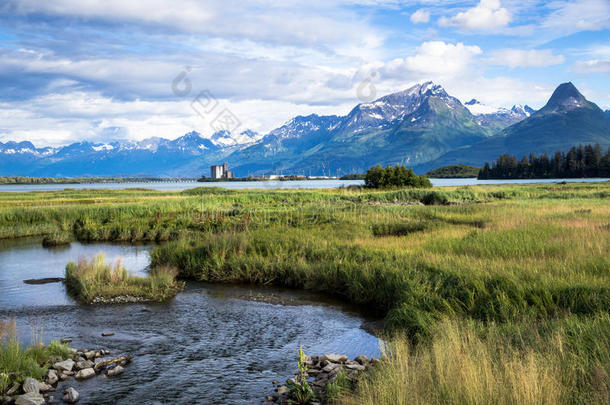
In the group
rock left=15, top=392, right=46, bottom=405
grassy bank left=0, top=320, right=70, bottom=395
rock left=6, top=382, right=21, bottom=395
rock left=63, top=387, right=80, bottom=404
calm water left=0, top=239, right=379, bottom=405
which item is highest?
grassy bank left=0, top=320, right=70, bottom=395

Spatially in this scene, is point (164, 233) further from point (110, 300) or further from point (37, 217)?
point (110, 300)

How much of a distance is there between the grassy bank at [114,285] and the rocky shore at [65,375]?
600cm

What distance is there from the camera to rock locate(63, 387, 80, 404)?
9.09 m

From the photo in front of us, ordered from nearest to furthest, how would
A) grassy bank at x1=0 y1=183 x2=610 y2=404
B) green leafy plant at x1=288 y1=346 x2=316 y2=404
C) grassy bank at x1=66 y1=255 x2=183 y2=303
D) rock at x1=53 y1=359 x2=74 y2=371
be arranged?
grassy bank at x1=0 y1=183 x2=610 y2=404 → green leafy plant at x1=288 y1=346 x2=316 y2=404 → rock at x1=53 y1=359 x2=74 y2=371 → grassy bank at x1=66 y1=255 x2=183 y2=303

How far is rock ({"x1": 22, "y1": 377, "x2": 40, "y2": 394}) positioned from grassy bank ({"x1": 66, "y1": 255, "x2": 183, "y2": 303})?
7949 mm

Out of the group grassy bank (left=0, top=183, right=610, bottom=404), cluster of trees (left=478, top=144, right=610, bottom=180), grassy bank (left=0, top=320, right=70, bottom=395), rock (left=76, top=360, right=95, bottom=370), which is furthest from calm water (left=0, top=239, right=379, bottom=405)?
cluster of trees (left=478, top=144, right=610, bottom=180)

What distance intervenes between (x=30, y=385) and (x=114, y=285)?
904 centimetres

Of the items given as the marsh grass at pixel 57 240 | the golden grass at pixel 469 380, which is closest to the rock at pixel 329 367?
the golden grass at pixel 469 380

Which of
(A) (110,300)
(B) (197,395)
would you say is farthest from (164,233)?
(B) (197,395)

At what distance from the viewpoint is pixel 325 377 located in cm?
960

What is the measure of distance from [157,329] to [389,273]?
326 inches

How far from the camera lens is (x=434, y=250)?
19641 millimetres

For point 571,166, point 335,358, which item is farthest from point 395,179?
point 571,166

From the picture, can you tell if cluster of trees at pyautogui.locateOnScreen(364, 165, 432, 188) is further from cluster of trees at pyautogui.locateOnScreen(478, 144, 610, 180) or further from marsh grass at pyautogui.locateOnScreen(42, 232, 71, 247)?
cluster of trees at pyautogui.locateOnScreen(478, 144, 610, 180)
